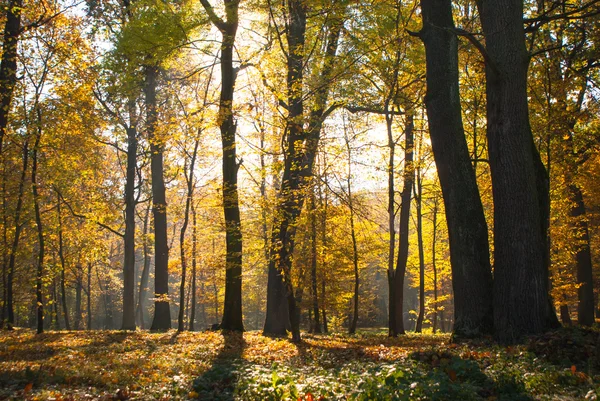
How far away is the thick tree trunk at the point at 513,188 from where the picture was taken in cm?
754

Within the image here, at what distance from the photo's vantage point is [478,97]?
1488 centimetres

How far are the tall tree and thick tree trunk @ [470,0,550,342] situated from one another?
23.9ft

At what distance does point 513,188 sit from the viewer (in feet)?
26.2

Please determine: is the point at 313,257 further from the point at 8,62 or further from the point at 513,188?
the point at 8,62

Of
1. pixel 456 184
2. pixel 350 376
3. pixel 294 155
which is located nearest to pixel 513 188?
pixel 456 184

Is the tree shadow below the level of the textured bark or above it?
below

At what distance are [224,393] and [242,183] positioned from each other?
17.3 m

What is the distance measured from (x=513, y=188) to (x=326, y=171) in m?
7.35

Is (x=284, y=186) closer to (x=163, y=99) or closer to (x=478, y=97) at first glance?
(x=478, y=97)

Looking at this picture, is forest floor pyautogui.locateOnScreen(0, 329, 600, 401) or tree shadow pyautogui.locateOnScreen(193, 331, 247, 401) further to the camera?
tree shadow pyautogui.locateOnScreen(193, 331, 247, 401)

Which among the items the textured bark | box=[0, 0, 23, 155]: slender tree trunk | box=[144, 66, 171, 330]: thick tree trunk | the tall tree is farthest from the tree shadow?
box=[144, 66, 171, 330]: thick tree trunk

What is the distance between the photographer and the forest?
600 centimetres

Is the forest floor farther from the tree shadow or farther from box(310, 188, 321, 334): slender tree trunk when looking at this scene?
box(310, 188, 321, 334): slender tree trunk

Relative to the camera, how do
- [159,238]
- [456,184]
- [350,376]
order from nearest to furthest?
[350,376]
[456,184]
[159,238]
